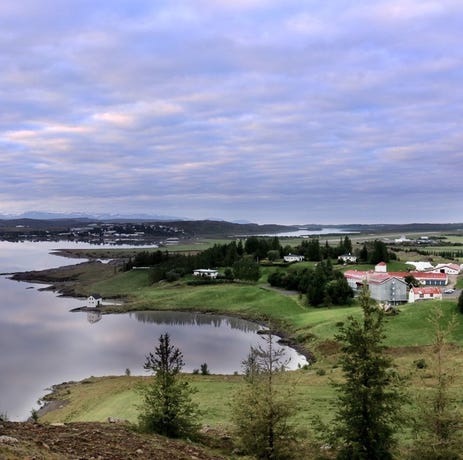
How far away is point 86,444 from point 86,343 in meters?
40.2

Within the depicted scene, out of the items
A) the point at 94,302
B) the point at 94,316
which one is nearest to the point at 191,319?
the point at 94,316

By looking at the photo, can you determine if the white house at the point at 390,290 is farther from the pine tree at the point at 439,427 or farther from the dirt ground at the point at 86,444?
the dirt ground at the point at 86,444

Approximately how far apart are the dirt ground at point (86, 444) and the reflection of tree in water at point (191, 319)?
4517 cm

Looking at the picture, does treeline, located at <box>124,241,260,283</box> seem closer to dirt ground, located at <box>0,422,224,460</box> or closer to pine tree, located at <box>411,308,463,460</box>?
dirt ground, located at <box>0,422,224,460</box>

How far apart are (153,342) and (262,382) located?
3787 centimetres

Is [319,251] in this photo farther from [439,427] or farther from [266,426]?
[266,426]

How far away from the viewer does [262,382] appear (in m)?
16.4

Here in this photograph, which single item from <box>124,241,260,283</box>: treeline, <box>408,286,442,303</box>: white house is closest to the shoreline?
<box>124,241,260,283</box>: treeline

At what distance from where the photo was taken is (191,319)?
221 feet

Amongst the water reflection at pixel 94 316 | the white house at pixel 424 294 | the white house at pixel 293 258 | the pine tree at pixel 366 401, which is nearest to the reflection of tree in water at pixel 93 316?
the water reflection at pixel 94 316

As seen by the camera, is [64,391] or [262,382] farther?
[64,391]

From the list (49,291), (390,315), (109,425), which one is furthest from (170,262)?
(109,425)

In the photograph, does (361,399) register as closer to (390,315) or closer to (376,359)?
(376,359)

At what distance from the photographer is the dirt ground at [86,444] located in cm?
1162
